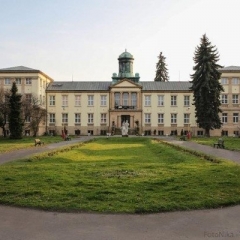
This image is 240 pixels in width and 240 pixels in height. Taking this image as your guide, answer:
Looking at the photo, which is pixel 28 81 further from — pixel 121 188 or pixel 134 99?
pixel 121 188

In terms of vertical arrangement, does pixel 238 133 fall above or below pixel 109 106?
below

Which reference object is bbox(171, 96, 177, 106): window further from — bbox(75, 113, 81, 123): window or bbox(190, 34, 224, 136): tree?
bbox(75, 113, 81, 123): window

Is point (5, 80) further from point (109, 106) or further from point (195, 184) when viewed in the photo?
point (195, 184)

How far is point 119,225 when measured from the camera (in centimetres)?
707

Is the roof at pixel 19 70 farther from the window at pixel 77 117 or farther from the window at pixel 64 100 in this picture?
the window at pixel 77 117

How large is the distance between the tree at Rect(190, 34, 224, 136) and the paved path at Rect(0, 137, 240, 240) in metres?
45.2

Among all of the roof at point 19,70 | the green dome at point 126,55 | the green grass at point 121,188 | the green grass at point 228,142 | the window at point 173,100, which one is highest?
the green dome at point 126,55

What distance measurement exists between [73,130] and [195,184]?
55.6m

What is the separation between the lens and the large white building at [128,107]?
2516 inches

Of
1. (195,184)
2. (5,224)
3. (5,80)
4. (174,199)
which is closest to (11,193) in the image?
(5,224)

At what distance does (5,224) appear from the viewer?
23.6 feet

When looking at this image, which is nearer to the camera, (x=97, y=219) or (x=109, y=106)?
(x=97, y=219)

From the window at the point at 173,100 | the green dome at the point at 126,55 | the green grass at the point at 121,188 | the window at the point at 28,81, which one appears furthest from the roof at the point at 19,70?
the green grass at the point at 121,188

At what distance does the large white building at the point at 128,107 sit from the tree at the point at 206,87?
391 inches
